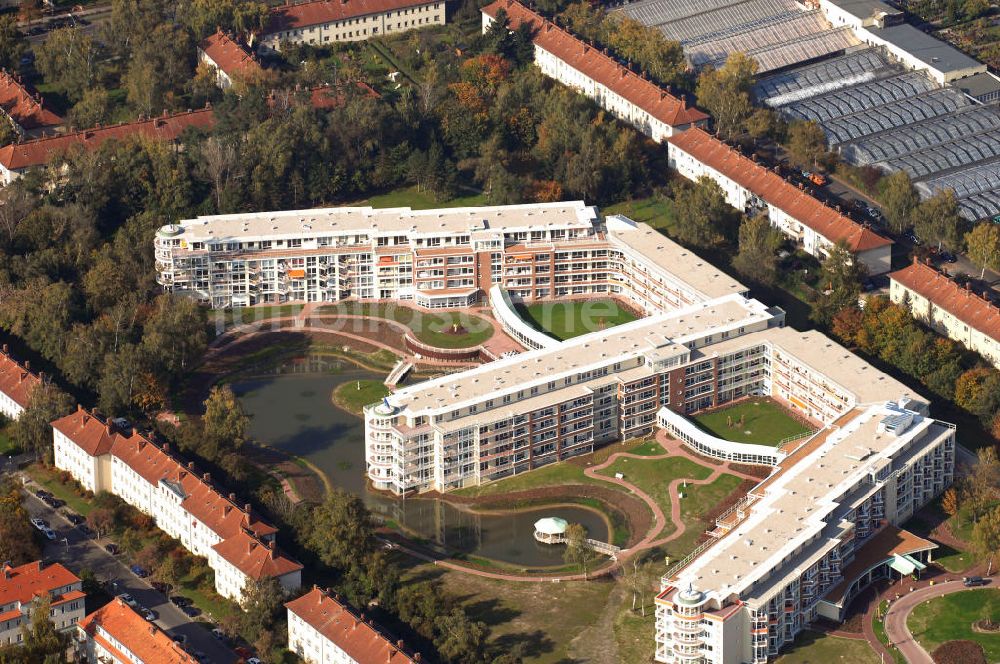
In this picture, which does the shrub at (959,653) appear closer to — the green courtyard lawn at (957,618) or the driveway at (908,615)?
the green courtyard lawn at (957,618)

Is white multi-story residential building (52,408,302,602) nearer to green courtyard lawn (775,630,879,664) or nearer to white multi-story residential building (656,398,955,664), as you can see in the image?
white multi-story residential building (656,398,955,664)

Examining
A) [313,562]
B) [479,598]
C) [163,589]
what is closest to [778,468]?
[479,598]

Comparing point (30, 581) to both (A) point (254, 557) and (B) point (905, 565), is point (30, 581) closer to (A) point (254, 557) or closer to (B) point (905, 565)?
(A) point (254, 557)

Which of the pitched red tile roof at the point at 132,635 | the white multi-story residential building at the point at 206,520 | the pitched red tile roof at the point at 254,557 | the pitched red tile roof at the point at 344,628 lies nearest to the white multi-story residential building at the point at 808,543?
the pitched red tile roof at the point at 344,628

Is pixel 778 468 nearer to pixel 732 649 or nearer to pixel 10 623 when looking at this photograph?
pixel 732 649

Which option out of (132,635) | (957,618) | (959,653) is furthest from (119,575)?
(957,618)

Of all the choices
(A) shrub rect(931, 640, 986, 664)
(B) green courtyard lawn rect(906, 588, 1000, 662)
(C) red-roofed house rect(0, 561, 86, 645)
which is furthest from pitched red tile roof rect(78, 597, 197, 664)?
(A) shrub rect(931, 640, 986, 664)
